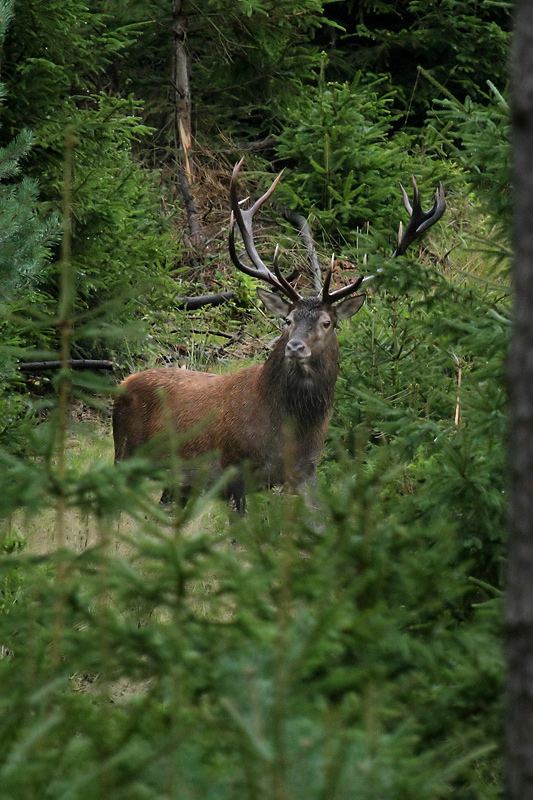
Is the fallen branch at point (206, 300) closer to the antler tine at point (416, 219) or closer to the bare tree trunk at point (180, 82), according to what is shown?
the bare tree trunk at point (180, 82)

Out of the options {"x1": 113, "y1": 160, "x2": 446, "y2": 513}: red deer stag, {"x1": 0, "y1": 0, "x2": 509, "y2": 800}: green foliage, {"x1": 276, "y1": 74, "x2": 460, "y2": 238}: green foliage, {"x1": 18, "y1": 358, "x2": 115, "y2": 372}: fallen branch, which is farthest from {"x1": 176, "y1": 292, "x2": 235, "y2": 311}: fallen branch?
{"x1": 113, "y1": 160, "x2": 446, "y2": 513}: red deer stag

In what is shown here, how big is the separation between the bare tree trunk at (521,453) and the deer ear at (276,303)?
5071 millimetres

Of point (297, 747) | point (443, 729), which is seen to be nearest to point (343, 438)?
point (443, 729)

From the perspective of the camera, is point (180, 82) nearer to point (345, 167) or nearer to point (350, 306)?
point (345, 167)

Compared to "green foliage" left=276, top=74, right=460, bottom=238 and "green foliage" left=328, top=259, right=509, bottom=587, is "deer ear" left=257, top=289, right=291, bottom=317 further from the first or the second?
"green foliage" left=276, top=74, right=460, bottom=238

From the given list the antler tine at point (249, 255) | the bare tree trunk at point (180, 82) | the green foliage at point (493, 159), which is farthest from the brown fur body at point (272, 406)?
the bare tree trunk at point (180, 82)

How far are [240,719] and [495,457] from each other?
187cm

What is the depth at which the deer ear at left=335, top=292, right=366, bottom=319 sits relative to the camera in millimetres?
6660

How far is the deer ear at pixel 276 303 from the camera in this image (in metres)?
6.95

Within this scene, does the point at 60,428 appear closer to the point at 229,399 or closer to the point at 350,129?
the point at 229,399

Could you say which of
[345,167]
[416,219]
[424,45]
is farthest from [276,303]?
[424,45]

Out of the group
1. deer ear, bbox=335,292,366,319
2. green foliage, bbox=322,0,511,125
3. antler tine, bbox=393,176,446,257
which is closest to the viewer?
antler tine, bbox=393,176,446,257

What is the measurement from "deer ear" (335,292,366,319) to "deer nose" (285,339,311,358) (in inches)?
19.5

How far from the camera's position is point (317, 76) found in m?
13.3
